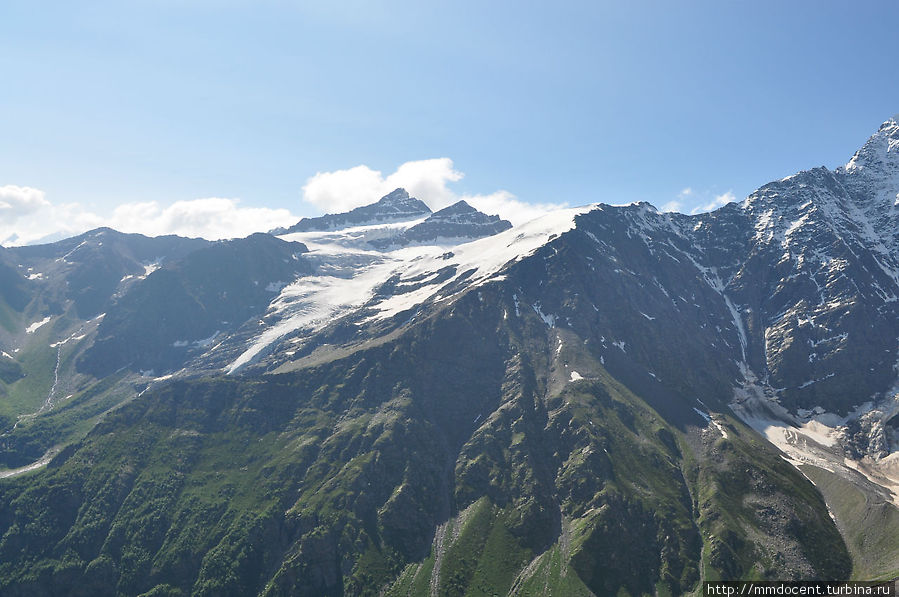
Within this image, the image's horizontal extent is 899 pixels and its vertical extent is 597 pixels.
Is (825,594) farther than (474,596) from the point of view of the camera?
No

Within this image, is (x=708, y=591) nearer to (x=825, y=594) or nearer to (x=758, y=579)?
(x=758, y=579)

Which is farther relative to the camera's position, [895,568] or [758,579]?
[758,579]

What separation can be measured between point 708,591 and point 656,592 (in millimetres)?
18399

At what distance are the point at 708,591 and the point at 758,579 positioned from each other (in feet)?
69.7

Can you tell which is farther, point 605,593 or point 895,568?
point 605,593

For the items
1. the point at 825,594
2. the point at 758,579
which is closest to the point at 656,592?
the point at 758,579

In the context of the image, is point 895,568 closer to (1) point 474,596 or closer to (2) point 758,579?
(2) point 758,579

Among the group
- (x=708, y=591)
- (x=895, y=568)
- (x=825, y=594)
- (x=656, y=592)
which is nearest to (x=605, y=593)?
(x=656, y=592)

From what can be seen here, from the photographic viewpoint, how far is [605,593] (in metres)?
195

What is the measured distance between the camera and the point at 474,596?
199m

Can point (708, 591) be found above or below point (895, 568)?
below

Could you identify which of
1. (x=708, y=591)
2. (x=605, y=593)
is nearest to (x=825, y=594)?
(x=708, y=591)

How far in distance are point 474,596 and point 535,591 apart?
2392cm

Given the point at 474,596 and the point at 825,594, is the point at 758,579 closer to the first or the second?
the point at 825,594
